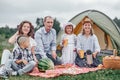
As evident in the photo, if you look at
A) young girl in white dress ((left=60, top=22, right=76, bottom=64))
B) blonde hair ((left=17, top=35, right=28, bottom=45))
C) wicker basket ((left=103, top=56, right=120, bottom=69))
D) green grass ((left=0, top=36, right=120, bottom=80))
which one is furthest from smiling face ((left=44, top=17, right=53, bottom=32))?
green grass ((left=0, top=36, right=120, bottom=80))

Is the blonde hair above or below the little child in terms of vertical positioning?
above

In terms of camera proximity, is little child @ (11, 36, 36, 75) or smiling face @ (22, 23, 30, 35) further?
smiling face @ (22, 23, 30, 35)

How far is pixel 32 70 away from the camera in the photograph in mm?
7965

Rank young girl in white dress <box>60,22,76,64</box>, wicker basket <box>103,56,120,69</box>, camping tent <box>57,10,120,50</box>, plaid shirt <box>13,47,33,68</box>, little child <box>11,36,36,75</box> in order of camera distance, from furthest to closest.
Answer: camping tent <box>57,10,120,50</box> → young girl in white dress <box>60,22,76,64</box> → wicker basket <box>103,56,120,69</box> → plaid shirt <box>13,47,33,68</box> → little child <box>11,36,36,75</box>

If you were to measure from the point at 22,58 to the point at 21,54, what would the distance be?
8 cm

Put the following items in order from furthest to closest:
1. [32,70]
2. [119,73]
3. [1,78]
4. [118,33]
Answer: [118,33], [32,70], [119,73], [1,78]

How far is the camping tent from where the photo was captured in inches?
465

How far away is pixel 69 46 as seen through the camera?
368 inches

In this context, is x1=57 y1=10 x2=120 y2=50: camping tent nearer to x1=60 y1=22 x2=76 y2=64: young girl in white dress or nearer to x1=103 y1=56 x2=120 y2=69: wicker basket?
x1=60 y1=22 x2=76 y2=64: young girl in white dress

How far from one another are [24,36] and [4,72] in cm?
110

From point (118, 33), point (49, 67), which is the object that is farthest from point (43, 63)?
point (118, 33)

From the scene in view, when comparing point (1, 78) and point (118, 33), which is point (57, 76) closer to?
point (1, 78)

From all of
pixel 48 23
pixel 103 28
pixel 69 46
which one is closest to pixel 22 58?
pixel 48 23

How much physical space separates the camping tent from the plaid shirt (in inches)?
152
